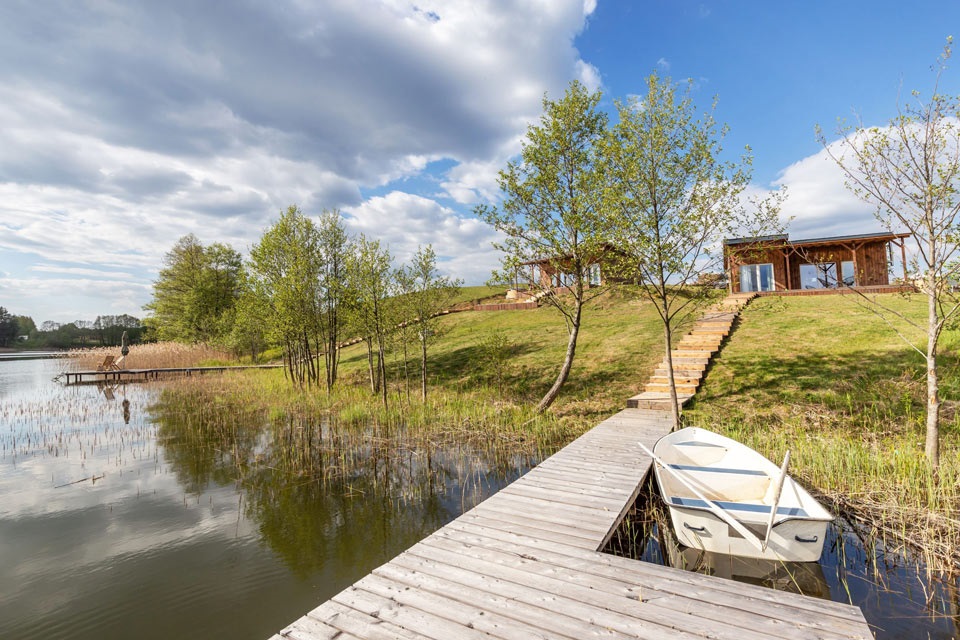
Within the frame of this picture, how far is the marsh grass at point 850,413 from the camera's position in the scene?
6.43 metres

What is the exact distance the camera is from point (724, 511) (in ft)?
17.3

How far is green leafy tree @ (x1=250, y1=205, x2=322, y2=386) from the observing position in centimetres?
2122

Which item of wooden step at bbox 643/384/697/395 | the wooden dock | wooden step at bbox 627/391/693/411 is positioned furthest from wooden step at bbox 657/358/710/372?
the wooden dock

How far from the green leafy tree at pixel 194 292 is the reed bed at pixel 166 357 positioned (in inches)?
120

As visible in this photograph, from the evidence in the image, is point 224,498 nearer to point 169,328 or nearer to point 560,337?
point 560,337

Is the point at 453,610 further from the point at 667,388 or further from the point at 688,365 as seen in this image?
the point at 688,365

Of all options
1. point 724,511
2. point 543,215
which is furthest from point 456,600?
point 543,215

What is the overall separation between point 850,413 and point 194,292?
2100 inches

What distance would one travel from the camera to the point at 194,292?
45781 millimetres

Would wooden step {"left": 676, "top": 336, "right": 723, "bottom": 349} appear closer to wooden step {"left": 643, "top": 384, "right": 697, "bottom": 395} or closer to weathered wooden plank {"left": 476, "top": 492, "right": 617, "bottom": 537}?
wooden step {"left": 643, "top": 384, "right": 697, "bottom": 395}

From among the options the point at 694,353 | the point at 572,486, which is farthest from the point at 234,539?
the point at 694,353

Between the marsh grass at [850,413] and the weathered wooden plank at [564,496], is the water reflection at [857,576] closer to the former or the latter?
the marsh grass at [850,413]

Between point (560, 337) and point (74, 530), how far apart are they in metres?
19.1

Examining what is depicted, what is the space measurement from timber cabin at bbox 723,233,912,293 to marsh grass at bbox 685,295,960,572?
10.4 meters
